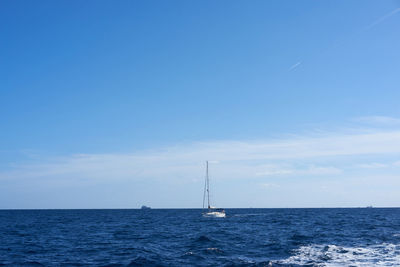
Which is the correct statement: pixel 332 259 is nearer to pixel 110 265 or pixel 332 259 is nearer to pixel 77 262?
pixel 110 265

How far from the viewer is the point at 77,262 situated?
30625mm

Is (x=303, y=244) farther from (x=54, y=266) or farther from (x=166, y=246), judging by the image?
(x=54, y=266)

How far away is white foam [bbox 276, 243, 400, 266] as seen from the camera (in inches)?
1156

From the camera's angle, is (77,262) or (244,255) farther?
(244,255)

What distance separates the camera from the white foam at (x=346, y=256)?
29.4m

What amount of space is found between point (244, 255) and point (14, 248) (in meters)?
26.9

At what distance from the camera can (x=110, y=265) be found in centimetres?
2909

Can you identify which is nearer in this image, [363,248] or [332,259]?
[332,259]

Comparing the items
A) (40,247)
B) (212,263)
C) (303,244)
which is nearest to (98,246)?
(40,247)

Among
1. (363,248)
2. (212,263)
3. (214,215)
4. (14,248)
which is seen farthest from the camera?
(214,215)

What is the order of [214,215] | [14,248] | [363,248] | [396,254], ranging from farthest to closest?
1. [214,215]
2. [14,248]
3. [363,248]
4. [396,254]

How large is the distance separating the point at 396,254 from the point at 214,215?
7484 centimetres

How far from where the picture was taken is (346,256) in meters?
32.5

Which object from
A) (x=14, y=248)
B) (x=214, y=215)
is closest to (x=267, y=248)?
(x=14, y=248)
